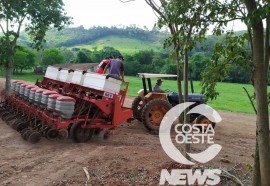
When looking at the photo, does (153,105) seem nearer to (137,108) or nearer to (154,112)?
(154,112)

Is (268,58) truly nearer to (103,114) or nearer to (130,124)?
(103,114)

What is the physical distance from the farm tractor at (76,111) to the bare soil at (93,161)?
0.26 m

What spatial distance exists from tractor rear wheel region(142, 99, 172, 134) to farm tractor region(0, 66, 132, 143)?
1.16 meters

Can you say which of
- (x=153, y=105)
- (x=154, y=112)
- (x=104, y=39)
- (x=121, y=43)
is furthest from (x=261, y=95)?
(x=104, y=39)

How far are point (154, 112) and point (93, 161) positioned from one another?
422 centimetres

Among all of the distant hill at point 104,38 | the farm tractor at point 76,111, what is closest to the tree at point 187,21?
the farm tractor at point 76,111

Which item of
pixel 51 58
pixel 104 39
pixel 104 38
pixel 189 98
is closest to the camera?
pixel 189 98

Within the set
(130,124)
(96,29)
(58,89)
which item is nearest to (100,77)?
(58,89)

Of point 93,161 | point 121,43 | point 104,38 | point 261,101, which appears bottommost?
point 93,161

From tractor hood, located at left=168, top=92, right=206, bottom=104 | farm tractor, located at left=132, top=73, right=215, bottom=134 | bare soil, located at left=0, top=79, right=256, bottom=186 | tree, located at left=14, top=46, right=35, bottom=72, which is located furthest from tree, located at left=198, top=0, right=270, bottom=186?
tree, located at left=14, top=46, right=35, bottom=72

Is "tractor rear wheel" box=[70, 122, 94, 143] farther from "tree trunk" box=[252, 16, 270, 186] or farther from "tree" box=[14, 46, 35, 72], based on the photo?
"tree" box=[14, 46, 35, 72]

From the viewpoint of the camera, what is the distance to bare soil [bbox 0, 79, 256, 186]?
19.9ft

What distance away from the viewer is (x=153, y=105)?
10.7 meters

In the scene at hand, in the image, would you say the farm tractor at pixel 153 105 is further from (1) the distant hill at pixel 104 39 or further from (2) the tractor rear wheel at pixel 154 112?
→ (1) the distant hill at pixel 104 39
